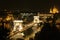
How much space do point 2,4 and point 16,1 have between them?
507mm

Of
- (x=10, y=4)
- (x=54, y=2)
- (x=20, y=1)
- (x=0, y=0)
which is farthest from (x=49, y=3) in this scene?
(x=0, y=0)

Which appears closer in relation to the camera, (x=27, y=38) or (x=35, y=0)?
(x=27, y=38)

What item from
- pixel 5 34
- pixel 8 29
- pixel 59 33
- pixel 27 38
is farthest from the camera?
pixel 8 29

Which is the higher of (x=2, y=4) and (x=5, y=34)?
(x=2, y=4)

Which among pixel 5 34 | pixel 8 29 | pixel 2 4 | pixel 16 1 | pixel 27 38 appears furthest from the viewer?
pixel 16 1

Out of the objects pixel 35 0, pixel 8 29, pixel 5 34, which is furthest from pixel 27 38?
pixel 35 0

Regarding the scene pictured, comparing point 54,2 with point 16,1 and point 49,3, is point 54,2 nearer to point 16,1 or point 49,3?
point 49,3

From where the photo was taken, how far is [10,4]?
4.43 meters

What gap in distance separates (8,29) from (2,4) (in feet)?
7.82

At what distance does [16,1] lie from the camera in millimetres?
4547

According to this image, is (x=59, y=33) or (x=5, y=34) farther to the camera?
(x=5, y=34)

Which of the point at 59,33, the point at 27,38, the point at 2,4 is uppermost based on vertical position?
the point at 2,4

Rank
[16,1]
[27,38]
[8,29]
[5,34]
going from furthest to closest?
[16,1]
[8,29]
[5,34]
[27,38]

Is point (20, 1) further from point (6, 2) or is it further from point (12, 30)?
point (12, 30)
